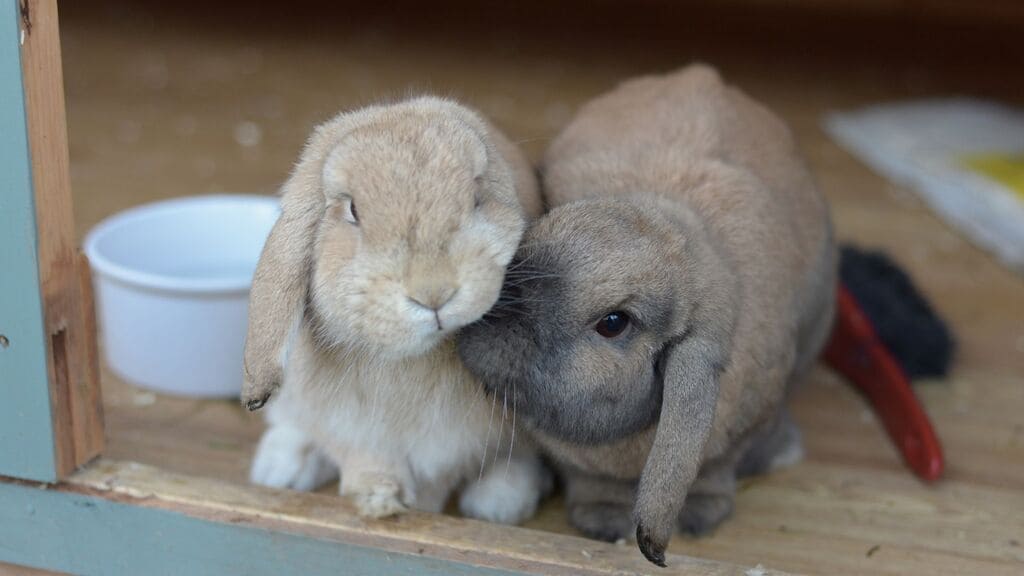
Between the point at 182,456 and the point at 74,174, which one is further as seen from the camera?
the point at 74,174

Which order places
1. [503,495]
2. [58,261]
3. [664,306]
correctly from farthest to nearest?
[503,495], [58,261], [664,306]

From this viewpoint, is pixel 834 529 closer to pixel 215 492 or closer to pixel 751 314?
pixel 751 314

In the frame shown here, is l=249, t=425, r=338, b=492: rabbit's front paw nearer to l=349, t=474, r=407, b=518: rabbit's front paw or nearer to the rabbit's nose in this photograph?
l=349, t=474, r=407, b=518: rabbit's front paw

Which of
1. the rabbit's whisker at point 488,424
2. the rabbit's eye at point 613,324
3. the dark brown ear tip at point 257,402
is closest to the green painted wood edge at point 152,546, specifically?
the rabbit's whisker at point 488,424

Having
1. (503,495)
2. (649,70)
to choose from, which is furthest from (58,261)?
(649,70)

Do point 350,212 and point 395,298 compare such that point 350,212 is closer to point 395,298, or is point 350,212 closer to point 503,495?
point 395,298

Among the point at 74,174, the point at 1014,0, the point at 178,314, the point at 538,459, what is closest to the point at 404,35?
the point at 74,174
